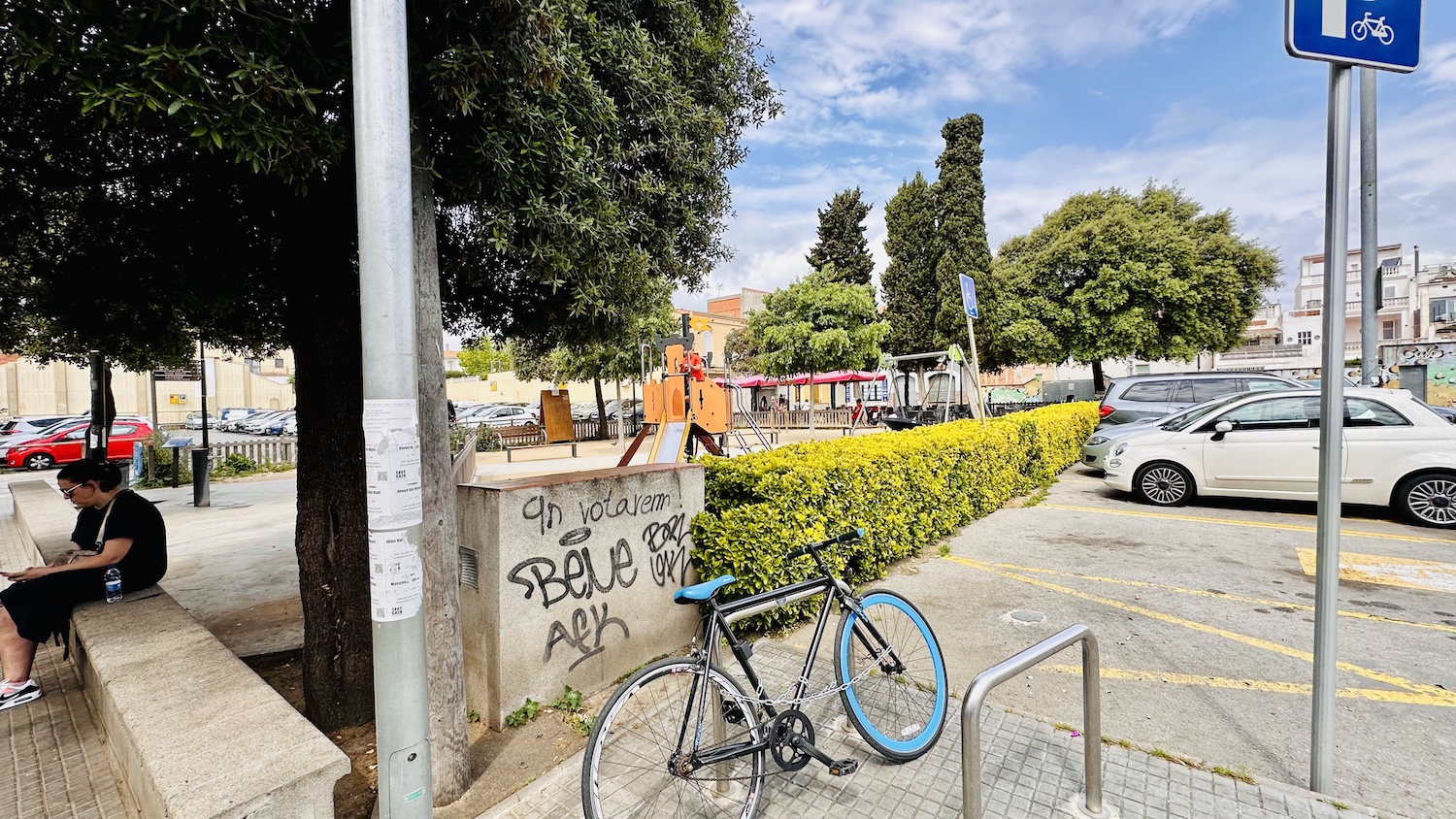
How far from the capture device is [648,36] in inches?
162

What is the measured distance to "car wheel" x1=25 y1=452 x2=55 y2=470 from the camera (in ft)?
57.4

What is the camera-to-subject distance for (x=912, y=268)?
24.0 meters

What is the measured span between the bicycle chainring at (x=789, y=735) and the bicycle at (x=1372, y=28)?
3792 millimetres

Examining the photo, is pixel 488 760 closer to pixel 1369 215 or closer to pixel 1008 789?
pixel 1008 789

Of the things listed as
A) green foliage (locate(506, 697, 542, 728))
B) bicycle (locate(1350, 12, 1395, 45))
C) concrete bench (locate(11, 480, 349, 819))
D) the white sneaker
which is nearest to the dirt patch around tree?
green foliage (locate(506, 697, 542, 728))

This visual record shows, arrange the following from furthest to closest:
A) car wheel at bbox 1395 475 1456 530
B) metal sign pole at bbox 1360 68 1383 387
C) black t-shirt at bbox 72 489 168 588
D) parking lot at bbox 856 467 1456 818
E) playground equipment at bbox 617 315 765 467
A: playground equipment at bbox 617 315 765 467
metal sign pole at bbox 1360 68 1383 387
car wheel at bbox 1395 475 1456 530
black t-shirt at bbox 72 489 168 588
parking lot at bbox 856 467 1456 818

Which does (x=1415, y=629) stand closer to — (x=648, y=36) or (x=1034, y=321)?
(x=648, y=36)

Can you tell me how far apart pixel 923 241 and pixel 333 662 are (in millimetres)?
23880

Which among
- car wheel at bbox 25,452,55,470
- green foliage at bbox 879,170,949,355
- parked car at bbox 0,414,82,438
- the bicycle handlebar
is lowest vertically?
car wheel at bbox 25,452,55,470

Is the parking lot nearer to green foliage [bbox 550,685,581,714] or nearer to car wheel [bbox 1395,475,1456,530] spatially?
car wheel [bbox 1395,475,1456,530]

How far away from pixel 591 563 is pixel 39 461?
2383 centimetres

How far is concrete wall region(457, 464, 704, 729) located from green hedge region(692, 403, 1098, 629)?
0.43 metres

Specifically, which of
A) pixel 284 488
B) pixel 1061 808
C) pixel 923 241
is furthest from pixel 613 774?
pixel 923 241

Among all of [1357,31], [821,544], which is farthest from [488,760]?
[1357,31]
